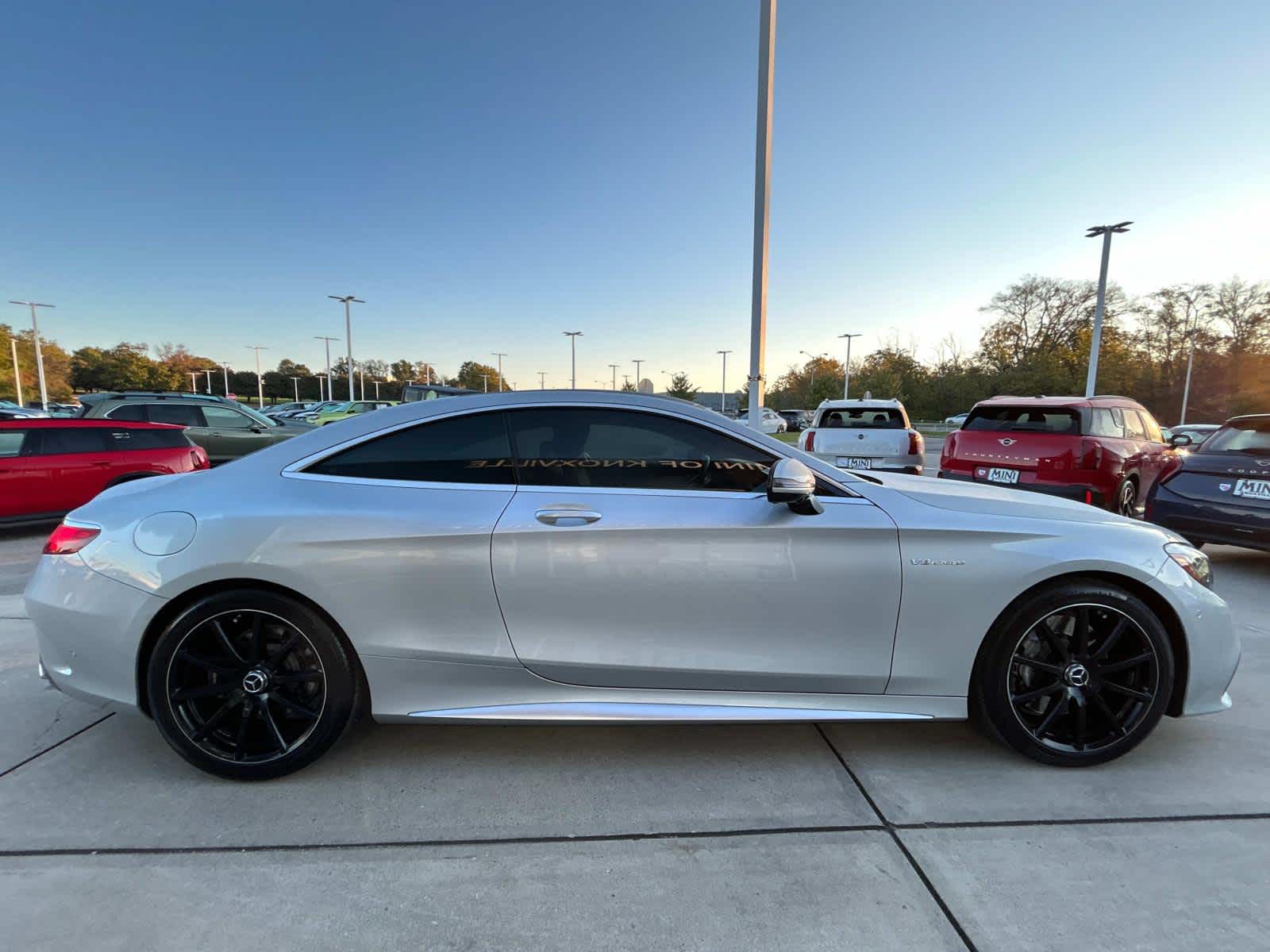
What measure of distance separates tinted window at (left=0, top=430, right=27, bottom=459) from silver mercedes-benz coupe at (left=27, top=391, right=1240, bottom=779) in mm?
6199

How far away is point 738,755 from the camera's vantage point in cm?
260

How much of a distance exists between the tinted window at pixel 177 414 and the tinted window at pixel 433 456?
1100 cm

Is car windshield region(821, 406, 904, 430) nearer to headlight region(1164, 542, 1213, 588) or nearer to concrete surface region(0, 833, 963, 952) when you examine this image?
headlight region(1164, 542, 1213, 588)

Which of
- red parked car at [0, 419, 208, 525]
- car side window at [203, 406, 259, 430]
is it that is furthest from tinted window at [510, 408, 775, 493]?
car side window at [203, 406, 259, 430]

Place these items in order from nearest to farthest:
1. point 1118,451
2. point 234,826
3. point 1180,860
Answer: point 1180,860, point 234,826, point 1118,451

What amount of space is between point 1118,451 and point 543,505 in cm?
693

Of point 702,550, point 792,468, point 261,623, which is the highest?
point 792,468

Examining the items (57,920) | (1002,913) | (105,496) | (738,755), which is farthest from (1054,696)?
(105,496)

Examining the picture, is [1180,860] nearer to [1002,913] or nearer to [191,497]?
[1002,913]

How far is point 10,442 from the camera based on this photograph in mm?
6766

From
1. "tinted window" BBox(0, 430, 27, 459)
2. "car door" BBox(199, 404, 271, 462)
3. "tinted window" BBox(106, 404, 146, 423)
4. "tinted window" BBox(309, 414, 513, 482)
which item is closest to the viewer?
"tinted window" BBox(309, 414, 513, 482)

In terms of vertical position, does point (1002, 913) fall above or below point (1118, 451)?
below

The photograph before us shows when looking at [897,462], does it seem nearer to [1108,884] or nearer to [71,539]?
[1108,884]

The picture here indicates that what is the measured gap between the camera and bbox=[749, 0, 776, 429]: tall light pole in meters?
10.7
